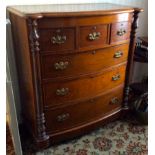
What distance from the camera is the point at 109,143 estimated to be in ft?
5.64

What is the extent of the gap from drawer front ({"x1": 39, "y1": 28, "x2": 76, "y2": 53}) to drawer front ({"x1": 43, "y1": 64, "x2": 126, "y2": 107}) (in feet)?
0.85

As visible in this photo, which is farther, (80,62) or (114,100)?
(114,100)

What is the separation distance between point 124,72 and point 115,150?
0.69 meters

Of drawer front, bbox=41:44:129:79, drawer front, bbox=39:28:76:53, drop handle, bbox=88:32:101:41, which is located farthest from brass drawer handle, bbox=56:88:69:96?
drop handle, bbox=88:32:101:41

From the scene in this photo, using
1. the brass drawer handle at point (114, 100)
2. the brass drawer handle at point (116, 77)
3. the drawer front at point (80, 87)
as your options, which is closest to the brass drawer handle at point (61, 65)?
the drawer front at point (80, 87)

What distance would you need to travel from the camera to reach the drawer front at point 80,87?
4.65 feet

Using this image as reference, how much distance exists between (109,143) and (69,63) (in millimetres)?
837

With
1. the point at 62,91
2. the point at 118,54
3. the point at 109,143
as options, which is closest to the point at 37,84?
the point at 62,91

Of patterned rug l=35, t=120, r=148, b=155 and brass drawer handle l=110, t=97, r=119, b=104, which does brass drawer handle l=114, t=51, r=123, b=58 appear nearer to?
brass drawer handle l=110, t=97, r=119, b=104

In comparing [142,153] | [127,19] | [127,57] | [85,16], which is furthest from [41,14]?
[142,153]

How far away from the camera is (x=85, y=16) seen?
1287 millimetres

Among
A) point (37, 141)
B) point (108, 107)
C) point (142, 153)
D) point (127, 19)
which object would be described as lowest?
point (142, 153)

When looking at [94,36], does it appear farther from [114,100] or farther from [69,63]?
[114,100]
